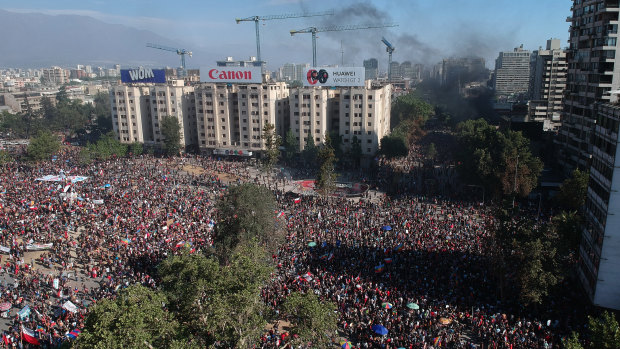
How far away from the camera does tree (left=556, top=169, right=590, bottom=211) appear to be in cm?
3462

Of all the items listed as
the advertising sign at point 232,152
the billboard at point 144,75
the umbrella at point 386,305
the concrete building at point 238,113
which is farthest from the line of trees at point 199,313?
the billboard at point 144,75

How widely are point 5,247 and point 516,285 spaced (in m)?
32.4

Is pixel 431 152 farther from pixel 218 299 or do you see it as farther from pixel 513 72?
pixel 513 72

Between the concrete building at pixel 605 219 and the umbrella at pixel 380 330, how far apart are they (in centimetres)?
1123

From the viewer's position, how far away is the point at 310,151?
58.8m

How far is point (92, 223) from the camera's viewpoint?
34719 mm

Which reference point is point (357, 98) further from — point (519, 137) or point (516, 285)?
point (516, 285)

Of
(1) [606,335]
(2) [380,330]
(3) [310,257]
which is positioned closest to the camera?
(1) [606,335]

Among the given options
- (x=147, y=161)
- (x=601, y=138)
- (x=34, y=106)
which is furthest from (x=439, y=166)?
(x=34, y=106)

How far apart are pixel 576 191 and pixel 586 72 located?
48.2 feet

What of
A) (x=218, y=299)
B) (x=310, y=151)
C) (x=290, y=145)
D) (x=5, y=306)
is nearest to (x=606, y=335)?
(x=218, y=299)

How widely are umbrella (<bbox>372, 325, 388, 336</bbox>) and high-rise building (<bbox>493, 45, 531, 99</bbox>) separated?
17046 cm

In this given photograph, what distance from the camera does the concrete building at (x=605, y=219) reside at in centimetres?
2106

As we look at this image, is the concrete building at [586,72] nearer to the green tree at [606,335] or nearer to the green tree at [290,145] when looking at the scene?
the green tree at [606,335]
